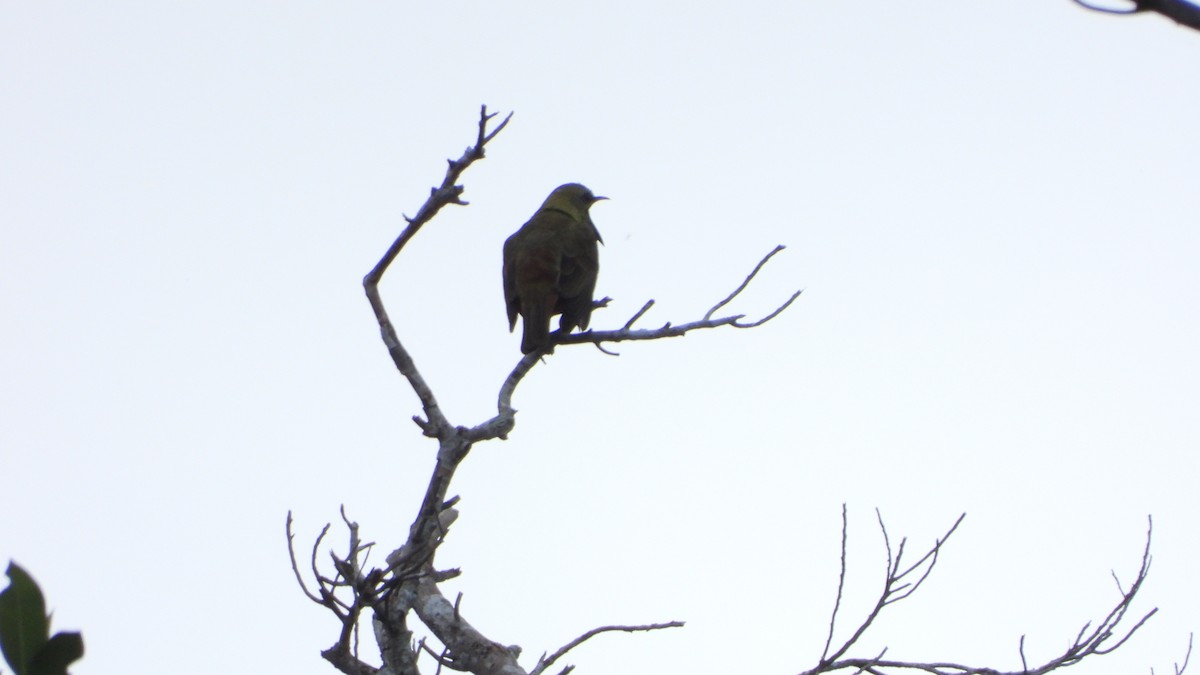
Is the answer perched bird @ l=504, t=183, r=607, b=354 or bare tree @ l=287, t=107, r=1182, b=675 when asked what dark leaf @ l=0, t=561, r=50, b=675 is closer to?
bare tree @ l=287, t=107, r=1182, b=675

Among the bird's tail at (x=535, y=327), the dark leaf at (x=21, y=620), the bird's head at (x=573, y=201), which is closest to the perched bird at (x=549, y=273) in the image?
the bird's tail at (x=535, y=327)

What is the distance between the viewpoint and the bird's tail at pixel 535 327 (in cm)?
560

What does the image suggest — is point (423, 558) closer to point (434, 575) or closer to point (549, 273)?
point (434, 575)

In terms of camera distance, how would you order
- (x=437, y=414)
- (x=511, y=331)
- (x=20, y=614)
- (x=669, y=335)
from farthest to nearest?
(x=511, y=331), (x=669, y=335), (x=437, y=414), (x=20, y=614)

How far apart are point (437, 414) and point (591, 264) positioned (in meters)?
2.93

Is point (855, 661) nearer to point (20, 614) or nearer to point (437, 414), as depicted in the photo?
point (437, 414)

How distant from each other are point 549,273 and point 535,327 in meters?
0.52

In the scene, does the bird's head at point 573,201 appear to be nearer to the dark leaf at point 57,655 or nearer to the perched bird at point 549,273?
the perched bird at point 549,273

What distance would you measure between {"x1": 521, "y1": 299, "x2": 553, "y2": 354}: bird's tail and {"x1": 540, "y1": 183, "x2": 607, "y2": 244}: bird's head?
120 cm

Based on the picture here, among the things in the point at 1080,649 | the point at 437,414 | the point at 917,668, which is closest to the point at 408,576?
the point at 437,414

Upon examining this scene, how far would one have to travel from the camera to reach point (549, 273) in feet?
20.6

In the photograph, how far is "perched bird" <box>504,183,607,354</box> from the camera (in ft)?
20.1

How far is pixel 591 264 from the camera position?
261 inches

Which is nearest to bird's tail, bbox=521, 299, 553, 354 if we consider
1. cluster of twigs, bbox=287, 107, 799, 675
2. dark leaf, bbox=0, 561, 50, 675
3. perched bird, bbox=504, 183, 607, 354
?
perched bird, bbox=504, 183, 607, 354
